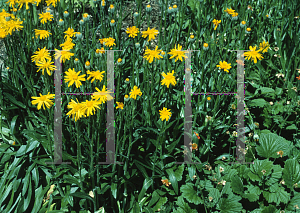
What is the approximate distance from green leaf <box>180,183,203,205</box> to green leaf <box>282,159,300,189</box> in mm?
740

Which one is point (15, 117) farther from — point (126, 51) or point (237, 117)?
point (237, 117)

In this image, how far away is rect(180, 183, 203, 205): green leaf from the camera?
2.28 meters

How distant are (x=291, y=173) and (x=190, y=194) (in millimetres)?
861

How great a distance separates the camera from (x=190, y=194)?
91.7 inches

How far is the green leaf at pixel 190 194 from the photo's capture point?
7.49ft

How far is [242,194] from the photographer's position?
91.8 inches

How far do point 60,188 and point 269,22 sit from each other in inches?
127

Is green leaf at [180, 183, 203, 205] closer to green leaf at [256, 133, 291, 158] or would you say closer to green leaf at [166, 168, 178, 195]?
green leaf at [166, 168, 178, 195]

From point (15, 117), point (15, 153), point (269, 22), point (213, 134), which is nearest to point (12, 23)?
point (15, 117)

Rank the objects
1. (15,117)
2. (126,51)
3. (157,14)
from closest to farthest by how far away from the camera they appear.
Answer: (15,117)
(126,51)
(157,14)

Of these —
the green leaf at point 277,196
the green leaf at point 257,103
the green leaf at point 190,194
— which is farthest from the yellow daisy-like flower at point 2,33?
the green leaf at point 277,196

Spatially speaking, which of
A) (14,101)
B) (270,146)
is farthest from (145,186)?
(14,101)

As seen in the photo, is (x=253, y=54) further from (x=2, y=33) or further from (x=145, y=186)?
(x=2, y=33)

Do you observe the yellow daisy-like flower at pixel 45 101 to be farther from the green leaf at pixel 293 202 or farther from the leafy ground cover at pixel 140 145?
the green leaf at pixel 293 202
